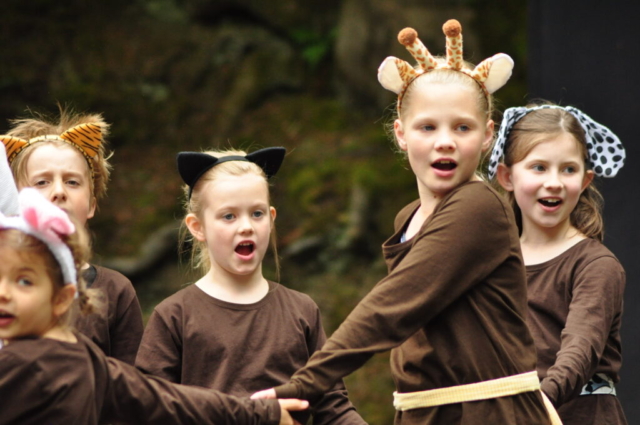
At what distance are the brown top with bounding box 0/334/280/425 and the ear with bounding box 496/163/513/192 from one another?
1413 mm

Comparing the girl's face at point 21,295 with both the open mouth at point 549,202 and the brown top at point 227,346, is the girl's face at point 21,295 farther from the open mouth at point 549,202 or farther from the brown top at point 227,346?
the open mouth at point 549,202

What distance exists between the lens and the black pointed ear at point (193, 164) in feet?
10.2

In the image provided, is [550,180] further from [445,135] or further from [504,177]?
[445,135]

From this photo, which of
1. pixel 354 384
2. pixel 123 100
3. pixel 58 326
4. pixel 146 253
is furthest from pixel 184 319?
pixel 123 100

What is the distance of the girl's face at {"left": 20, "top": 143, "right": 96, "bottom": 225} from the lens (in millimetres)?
3219

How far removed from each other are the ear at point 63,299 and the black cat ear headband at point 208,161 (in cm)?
82

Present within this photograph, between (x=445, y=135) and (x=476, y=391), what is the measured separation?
75 cm

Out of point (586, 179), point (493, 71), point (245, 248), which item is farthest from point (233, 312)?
point (586, 179)

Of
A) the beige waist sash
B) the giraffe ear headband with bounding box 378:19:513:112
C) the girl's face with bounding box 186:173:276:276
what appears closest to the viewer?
the beige waist sash

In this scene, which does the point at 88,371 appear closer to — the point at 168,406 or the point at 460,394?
the point at 168,406

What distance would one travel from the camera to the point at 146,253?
8.60m

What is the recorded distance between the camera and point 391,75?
2877 mm

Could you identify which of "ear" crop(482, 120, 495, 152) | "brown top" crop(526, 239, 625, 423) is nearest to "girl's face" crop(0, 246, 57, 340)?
"ear" crop(482, 120, 495, 152)

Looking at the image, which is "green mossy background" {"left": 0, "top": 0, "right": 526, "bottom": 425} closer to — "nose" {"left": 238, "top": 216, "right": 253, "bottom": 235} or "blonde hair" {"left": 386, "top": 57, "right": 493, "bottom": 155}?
"nose" {"left": 238, "top": 216, "right": 253, "bottom": 235}
